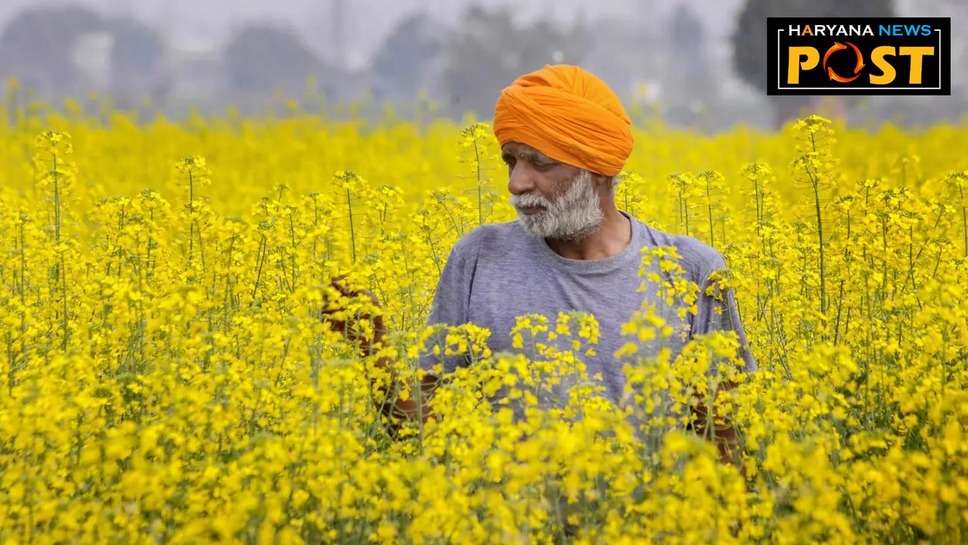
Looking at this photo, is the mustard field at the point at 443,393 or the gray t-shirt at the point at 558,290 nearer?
the mustard field at the point at 443,393

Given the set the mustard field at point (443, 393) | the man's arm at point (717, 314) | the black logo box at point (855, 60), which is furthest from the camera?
the black logo box at point (855, 60)

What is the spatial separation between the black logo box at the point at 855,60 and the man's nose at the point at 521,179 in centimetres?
340

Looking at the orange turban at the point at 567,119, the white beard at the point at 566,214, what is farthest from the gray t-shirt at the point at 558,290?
the orange turban at the point at 567,119

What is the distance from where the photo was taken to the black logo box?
7254mm

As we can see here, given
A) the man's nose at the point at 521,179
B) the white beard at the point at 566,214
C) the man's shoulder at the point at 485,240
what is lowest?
the man's shoulder at the point at 485,240

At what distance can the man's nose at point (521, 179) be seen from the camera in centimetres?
372

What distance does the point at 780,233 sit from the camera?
179 inches

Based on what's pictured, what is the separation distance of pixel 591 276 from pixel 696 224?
276 centimetres

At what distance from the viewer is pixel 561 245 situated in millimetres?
3869

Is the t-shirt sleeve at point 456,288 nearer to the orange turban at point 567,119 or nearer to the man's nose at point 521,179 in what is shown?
the man's nose at point 521,179

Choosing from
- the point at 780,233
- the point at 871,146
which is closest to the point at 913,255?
the point at 780,233

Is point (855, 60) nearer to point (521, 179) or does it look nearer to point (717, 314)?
point (717, 314)

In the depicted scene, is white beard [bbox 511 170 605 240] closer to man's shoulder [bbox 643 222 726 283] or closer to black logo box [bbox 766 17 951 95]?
man's shoulder [bbox 643 222 726 283]

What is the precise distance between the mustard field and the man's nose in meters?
0.53
